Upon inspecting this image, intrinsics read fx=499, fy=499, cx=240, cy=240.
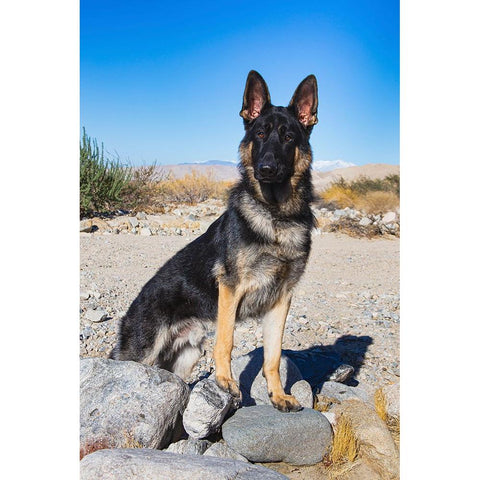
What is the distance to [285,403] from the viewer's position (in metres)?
3.52

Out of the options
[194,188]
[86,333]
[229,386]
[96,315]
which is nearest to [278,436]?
[229,386]

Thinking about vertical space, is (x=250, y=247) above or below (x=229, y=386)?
above

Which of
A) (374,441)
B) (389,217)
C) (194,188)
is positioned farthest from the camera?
(194,188)

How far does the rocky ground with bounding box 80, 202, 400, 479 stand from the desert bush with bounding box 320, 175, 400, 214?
44 centimetres

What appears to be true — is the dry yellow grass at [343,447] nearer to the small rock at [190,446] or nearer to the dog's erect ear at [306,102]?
→ the small rock at [190,446]

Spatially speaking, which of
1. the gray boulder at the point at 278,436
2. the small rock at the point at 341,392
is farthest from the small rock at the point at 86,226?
the gray boulder at the point at 278,436

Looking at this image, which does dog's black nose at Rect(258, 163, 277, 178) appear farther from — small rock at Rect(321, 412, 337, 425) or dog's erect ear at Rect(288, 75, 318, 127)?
small rock at Rect(321, 412, 337, 425)

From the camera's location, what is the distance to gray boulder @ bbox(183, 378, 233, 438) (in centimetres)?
324

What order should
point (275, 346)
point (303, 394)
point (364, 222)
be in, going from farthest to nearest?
1. point (364, 222)
2. point (303, 394)
3. point (275, 346)

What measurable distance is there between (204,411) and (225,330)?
1.76 feet

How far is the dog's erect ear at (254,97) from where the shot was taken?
11.3 ft

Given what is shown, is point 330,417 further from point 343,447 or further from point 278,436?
point 278,436
